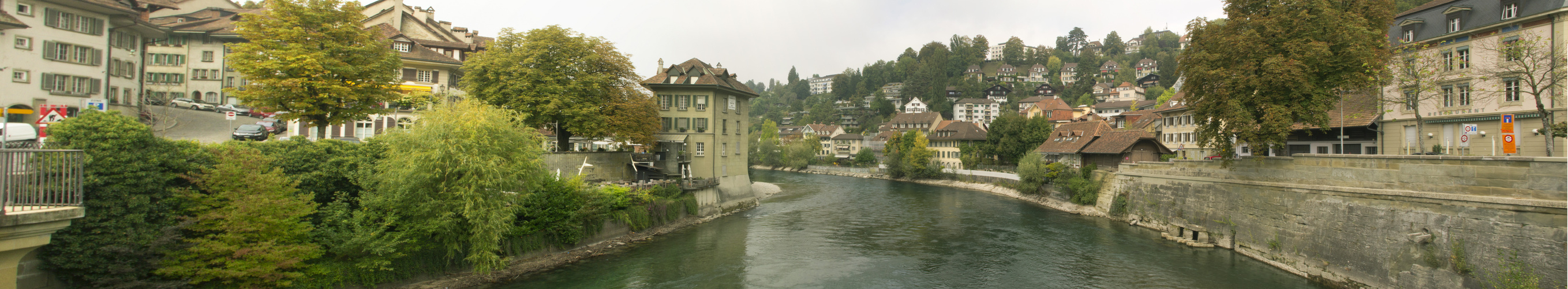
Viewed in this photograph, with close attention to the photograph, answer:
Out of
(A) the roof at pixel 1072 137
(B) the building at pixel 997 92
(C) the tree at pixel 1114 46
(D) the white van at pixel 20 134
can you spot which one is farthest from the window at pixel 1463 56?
(C) the tree at pixel 1114 46

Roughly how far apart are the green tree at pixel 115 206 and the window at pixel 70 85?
17197mm

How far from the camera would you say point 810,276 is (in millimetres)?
18625

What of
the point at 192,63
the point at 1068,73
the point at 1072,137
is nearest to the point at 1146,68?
the point at 1068,73

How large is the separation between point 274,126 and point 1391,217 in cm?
3898

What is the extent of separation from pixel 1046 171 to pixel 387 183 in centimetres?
3668

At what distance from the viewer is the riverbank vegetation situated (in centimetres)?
1084

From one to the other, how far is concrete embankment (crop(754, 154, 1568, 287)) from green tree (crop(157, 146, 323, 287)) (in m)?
Answer: 24.4

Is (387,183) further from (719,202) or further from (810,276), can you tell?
(719,202)

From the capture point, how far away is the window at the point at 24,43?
2088 cm

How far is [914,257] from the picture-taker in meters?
21.7

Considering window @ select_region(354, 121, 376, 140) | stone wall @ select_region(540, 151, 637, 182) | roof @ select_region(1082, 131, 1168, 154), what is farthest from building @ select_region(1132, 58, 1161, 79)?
window @ select_region(354, 121, 376, 140)

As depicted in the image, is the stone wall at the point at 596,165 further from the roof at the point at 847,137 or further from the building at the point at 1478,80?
the roof at the point at 847,137

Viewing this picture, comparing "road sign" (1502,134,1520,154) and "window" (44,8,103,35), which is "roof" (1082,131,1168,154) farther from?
"window" (44,8,103,35)

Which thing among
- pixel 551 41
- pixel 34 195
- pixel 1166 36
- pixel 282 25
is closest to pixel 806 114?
pixel 1166 36
